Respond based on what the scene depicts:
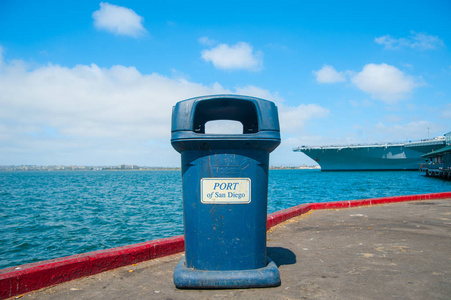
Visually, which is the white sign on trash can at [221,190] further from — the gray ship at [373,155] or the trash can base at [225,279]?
the gray ship at [373,155]

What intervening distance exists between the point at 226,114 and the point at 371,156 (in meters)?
83.7

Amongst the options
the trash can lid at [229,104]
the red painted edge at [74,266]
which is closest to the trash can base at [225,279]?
the red painted edge at [74,266]

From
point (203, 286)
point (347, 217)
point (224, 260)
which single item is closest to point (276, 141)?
point (224, 260)

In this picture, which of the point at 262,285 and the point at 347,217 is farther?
the point at 347,217

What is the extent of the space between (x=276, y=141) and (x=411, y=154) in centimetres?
8668

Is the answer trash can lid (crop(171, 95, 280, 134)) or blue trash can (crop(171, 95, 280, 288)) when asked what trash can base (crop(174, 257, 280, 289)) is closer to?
blue trash can (crop(171, 95, 280, 288))

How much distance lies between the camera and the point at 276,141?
8.68 feet

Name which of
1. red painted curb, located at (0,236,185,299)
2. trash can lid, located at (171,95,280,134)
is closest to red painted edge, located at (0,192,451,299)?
red painted curb, located at (0,236,185,299)

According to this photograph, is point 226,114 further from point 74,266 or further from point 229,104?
point 74,266

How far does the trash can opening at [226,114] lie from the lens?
2975mm

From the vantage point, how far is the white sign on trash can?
258 centimetres

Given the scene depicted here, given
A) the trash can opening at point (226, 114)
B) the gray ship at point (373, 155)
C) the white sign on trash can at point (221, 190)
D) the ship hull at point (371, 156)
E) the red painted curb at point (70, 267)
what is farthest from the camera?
the ship hull at point (371, 156)

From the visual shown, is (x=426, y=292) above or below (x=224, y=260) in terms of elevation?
below

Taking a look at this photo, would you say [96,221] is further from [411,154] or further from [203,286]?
[411,154]
